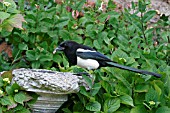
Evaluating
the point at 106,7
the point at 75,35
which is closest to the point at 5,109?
the point at 75,35

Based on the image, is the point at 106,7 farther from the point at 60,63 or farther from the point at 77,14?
the point at 60,63

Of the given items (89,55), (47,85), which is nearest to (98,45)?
(89,55)

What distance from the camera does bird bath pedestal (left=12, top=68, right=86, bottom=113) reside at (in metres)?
2.86

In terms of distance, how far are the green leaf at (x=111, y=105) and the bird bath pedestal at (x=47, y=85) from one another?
0.70 ft

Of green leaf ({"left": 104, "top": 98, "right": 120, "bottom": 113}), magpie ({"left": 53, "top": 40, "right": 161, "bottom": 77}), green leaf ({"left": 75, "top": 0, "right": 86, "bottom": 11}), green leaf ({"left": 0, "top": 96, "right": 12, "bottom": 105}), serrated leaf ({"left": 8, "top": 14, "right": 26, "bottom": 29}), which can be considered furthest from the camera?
green leaf ({"left": 75, "top": 0, "right": 86, "bottom": 11})

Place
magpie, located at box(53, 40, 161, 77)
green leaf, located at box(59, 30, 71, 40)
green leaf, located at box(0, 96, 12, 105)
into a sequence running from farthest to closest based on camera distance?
green leaf, located at box(59, 30, 71, 40)
magpie, located at box(53, 40, 161, 77)
green leaf, located at box(0, 96, 12, 105)

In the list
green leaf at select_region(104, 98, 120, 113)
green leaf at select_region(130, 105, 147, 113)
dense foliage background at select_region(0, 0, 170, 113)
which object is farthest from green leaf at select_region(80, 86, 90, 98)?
green leaf at select_region(130, 105, 147, 113)

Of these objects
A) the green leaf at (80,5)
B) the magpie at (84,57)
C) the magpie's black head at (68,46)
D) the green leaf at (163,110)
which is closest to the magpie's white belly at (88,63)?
the magpie at (84,57)

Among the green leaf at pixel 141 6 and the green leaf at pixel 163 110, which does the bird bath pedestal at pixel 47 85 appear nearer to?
the green leaf at pixel 163 110

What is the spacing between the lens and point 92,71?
10.9ft

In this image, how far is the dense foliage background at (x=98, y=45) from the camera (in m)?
3.07

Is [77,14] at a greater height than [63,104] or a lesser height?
greater

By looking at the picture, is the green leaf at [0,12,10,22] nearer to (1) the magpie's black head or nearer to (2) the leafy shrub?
(2) the leafy shrub

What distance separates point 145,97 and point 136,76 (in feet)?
0.62
